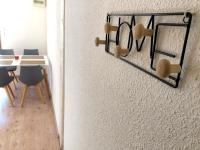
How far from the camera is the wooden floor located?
246 centimetres

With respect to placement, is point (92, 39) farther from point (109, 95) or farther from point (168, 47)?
point (168, 47)

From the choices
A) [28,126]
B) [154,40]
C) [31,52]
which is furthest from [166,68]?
[31,52]

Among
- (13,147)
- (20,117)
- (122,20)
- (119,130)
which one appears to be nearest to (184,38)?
(122,20)

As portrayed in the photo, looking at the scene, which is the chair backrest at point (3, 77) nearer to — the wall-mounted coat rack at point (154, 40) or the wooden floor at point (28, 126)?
the wooden floor at point (28, 126)

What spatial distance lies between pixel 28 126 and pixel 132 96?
8.52 ft

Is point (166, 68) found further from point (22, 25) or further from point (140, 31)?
point (22, 25)

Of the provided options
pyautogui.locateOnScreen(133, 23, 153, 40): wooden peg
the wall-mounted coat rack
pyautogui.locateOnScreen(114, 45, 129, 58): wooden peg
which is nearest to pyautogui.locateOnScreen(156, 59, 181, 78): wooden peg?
the wall-mounted coat rack

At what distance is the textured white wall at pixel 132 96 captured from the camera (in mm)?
360

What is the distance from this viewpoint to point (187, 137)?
1.21 ft

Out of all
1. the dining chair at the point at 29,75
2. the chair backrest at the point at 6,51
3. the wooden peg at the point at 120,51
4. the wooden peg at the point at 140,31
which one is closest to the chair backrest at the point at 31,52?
the chair backrest at the point at 6,51

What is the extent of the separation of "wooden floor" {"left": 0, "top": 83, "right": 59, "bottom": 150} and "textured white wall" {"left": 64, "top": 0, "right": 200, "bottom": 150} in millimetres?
1536

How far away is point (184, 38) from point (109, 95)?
427 mm

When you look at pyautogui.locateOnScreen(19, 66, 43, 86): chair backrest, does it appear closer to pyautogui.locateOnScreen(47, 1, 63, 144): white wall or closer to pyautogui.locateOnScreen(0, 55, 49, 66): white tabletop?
pyautogui.locateOnScreen(0, 55, 49, 66): white tabletop

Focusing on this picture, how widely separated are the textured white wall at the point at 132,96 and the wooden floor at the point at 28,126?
5.04 ft
